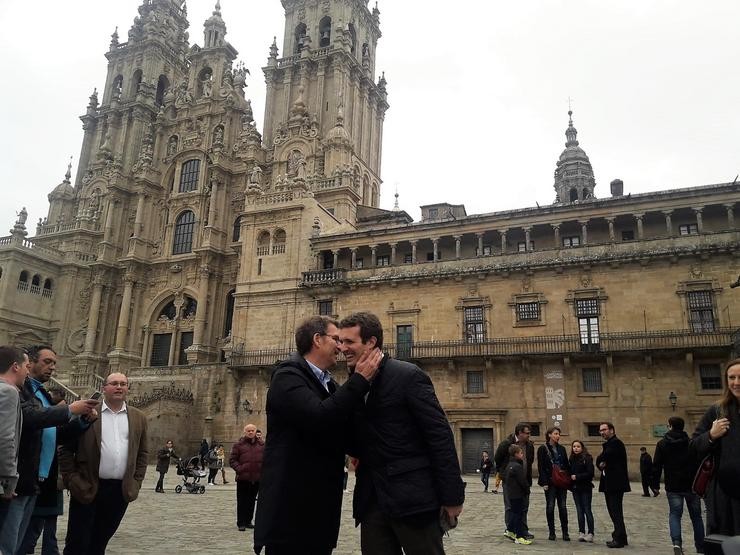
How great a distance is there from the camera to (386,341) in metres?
32.8

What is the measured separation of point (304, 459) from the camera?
421 cm

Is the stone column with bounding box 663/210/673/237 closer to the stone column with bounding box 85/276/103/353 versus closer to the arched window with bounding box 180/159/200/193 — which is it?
the arched window with bounding box 180/159/200/193

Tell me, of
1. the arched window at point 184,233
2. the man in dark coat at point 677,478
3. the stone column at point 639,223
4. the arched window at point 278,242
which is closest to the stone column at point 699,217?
the stone column at point 639,223

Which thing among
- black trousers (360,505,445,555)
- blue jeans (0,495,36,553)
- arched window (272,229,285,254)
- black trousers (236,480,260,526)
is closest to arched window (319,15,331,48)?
arched window (272,229,285,254)

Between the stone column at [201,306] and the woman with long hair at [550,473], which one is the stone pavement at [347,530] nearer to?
the woman with long hair at [550,473]

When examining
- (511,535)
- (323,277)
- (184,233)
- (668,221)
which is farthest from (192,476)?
(184,233)

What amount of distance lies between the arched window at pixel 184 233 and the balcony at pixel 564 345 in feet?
65.9

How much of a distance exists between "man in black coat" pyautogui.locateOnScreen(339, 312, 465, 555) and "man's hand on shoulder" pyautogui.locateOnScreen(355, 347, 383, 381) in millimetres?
70

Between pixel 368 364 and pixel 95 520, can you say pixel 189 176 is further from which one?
pixel 368 364

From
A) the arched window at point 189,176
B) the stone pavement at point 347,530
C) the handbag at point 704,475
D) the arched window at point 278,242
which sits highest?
the arched window at point 189,176

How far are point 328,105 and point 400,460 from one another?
157ft

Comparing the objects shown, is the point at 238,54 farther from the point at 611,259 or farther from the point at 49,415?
the point at 49,415

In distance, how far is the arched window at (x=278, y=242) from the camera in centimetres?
3841

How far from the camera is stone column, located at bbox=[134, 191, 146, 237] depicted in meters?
50.6
